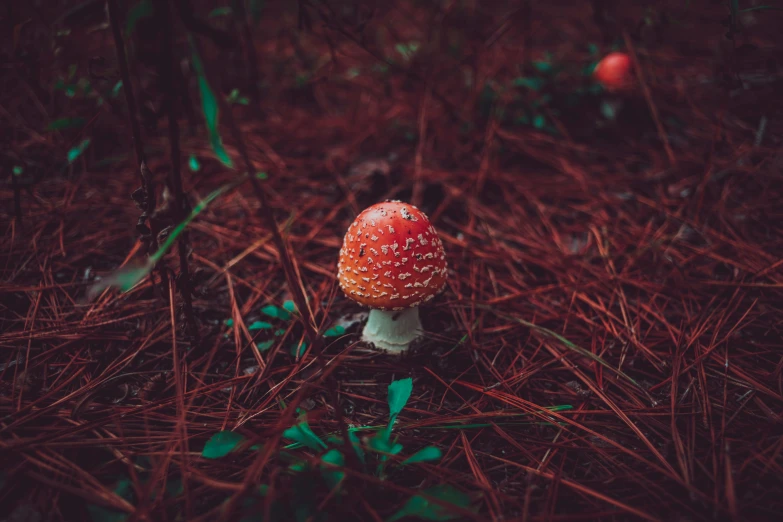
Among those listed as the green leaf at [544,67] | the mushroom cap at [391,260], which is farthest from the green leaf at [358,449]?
the green leaf at [544,67]

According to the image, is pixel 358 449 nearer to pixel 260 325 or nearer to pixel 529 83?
pixel 260 325

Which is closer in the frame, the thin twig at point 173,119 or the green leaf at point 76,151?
the thin twig at point 173,119

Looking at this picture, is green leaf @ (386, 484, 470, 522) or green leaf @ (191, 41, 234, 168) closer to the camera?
green leaf @ (191, 41, 234, 168)

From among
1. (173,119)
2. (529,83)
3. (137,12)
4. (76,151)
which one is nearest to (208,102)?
(137,12)

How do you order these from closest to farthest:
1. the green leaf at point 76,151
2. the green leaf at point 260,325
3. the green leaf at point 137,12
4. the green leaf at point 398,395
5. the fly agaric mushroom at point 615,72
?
the green leaf at point 137,12, the green leaf at point 398,395, the green leaf at point 260,325, the green leaf at point 76,151, the fly agaric mushroom at point 615,72

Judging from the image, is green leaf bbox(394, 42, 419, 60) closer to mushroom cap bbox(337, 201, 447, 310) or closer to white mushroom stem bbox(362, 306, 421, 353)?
mushroom cap bbox(337, 201, 447, 310)

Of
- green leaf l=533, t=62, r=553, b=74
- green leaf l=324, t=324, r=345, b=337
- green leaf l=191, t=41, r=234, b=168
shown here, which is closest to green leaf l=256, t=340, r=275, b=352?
green leaf l=324, t=324, r=345, b=337

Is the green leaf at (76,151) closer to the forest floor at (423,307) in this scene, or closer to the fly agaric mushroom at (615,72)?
the forest floor at (423,307)

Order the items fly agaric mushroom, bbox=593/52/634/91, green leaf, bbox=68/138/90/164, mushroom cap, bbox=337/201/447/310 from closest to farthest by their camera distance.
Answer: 1. mushroom cap, bbox=337/201/447/310
2. green leaf, bbox=68/138/90/164
3. fly agaric mushroom, bbox=593/52/634/91
